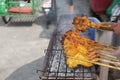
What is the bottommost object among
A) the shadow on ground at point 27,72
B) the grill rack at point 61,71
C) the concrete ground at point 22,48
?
the shadow on ground at point 27,72

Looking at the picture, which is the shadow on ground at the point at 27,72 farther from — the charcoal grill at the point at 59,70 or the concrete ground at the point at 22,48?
the charcoal grill at the point at 59,70

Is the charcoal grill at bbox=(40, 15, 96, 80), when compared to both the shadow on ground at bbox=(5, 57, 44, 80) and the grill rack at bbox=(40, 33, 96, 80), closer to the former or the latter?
the grill rack at bbox=(40, 33, 96, 80)

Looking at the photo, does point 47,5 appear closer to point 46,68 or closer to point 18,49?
point 18,49

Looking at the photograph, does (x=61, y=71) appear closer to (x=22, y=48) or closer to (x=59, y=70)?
(x=59, y=70)

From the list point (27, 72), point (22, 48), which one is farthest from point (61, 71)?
point (22, 48)

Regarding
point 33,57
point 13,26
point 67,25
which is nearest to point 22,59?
point 33,57

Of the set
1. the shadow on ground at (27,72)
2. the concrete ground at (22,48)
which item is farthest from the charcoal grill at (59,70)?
the concrete ground at (22,48)

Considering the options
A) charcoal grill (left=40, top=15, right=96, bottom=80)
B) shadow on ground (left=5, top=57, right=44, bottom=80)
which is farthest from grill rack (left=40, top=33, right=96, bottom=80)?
shadow on ground (left=5, top=57, right=44, bottom=80)

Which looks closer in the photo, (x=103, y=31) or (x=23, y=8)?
(x=103, y=31)
